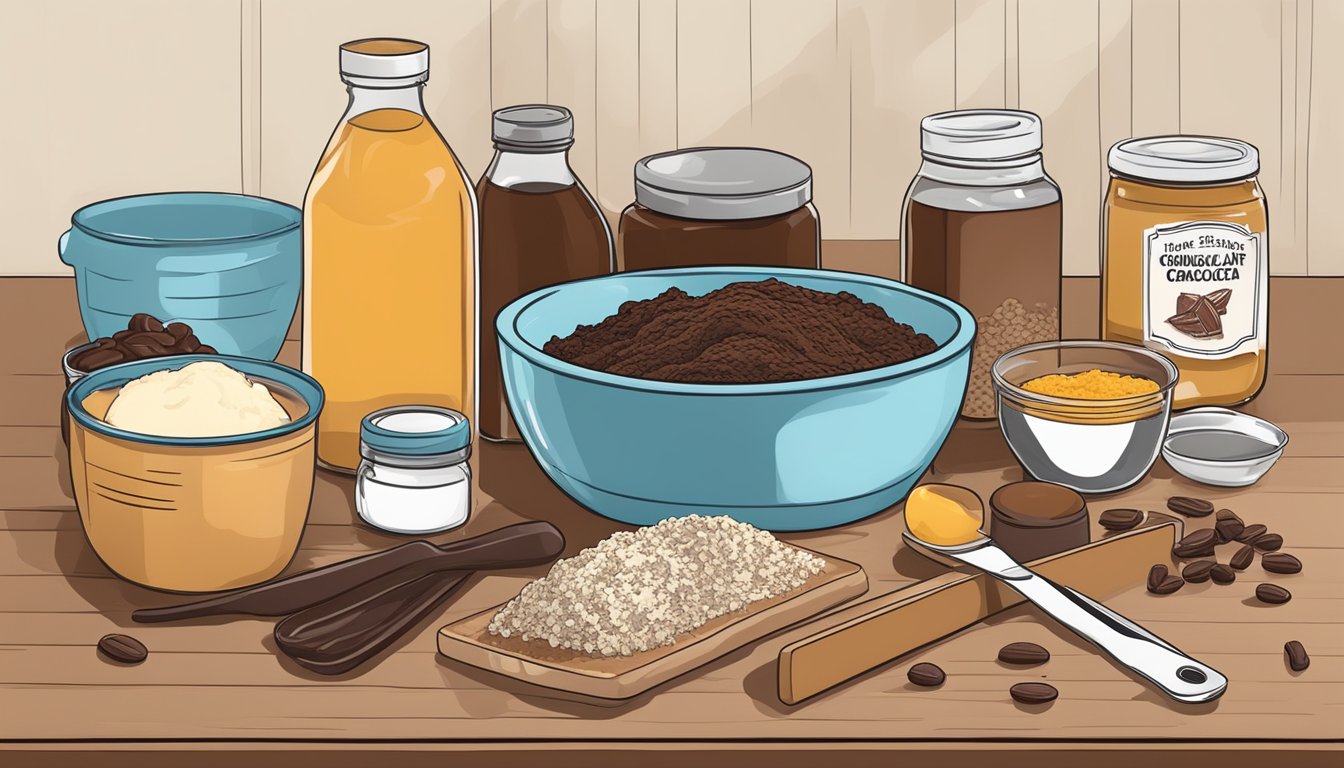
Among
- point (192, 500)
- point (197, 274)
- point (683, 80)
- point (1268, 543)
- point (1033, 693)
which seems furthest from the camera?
point (683, 80)

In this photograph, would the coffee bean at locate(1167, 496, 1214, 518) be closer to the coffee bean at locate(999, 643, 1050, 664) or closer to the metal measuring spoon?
the metal measuring spoon

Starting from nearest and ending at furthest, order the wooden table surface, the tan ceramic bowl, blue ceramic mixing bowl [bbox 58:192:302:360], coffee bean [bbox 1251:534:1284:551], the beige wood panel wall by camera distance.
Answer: the wooden table surface < the tan ceramic bowl < coffee bean [bbox 1251:534:1284:551] < blue ceramic mixing bowl [bbox 58:192:302:360] < the beige wood panel wall

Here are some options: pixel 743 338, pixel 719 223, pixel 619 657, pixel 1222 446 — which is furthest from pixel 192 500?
pixel 1222 446

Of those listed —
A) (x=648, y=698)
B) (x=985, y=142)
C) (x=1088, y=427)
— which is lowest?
(x=648, y=698)

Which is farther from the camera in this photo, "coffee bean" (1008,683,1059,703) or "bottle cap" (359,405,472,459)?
"bottle cap" (359,405,472,459)

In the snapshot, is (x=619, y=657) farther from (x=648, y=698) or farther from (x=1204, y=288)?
(x=1204, y=288)

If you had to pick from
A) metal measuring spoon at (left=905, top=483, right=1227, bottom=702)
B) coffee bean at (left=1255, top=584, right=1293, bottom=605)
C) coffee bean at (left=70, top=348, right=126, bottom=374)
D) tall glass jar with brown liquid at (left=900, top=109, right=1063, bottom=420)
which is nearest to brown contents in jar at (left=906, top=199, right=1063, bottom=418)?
tall glass jar with brown liquid at (left=900, top=109, right=1063, bottom=420)

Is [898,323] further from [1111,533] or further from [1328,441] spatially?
[1328,441]

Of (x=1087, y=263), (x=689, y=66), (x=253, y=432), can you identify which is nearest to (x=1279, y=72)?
(x=1087, y=263)
